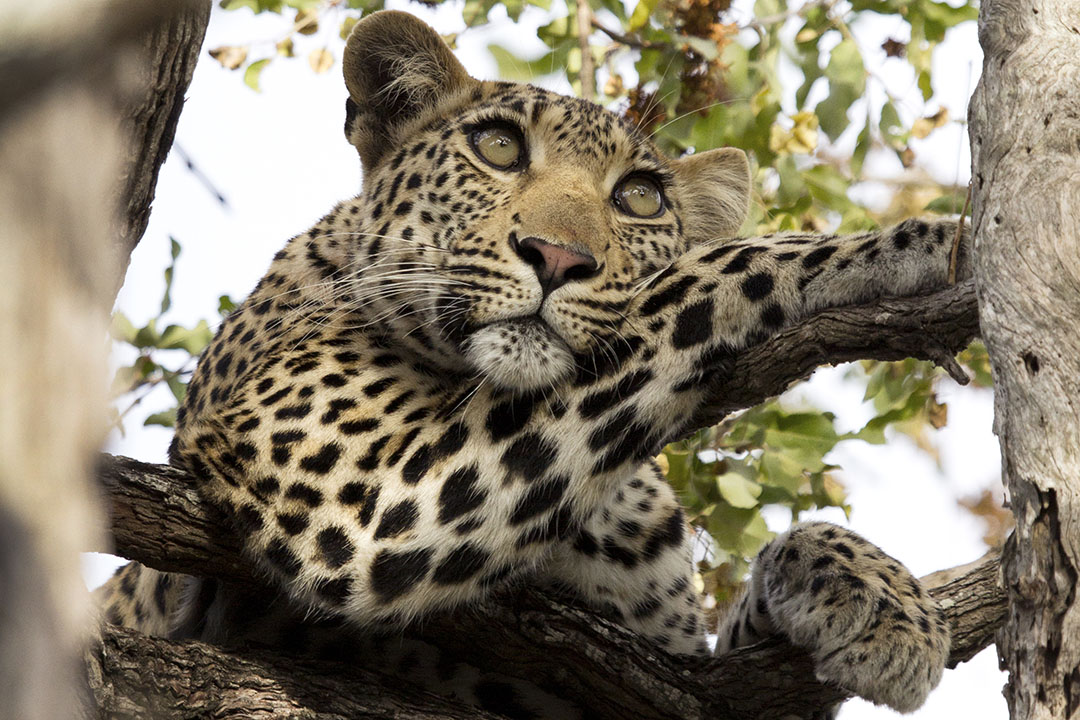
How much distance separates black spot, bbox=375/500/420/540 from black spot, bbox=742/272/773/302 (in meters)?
1.49

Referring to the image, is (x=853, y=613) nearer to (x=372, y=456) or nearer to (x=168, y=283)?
(x=372, y=456)

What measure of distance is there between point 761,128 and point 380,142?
2.52m

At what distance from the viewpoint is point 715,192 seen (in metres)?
6.31

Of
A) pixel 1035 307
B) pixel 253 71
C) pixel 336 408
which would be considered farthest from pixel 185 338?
pixel 1035 307

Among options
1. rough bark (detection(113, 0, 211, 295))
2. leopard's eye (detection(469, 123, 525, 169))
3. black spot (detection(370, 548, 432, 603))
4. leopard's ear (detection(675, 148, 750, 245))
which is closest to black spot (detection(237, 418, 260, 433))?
black spot (detection(370, 548, 432, 603))

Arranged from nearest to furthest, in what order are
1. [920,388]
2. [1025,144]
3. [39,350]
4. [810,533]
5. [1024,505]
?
1. [39,350]
2. [1024,505]
3. [1025,144]
4. [810,533]
5. [920,388]

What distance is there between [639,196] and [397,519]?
2009mm

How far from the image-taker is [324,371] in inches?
207

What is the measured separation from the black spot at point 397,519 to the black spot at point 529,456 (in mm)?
385

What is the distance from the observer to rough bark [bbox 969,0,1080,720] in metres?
3.15

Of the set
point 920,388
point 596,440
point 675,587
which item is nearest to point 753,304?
point 596,440

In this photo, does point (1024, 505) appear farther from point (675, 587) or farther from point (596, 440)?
point (675, 587)

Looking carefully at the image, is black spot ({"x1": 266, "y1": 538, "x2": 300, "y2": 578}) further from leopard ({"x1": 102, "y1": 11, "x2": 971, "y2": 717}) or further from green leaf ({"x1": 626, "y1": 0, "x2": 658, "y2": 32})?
green leaf ({"x1": 626, "y1": 0, "x2": 658, "y2": 32})

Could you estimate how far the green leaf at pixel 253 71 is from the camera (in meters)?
8.17
